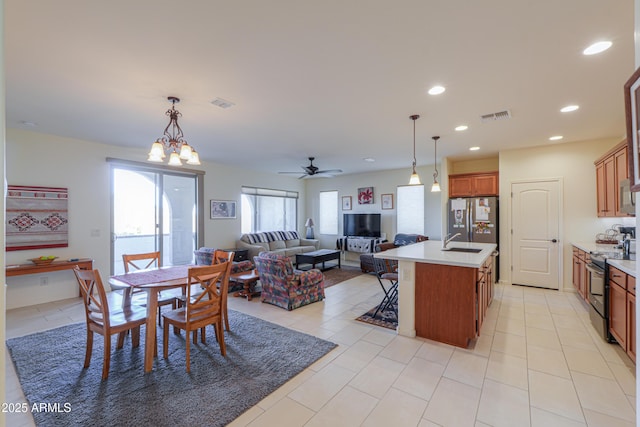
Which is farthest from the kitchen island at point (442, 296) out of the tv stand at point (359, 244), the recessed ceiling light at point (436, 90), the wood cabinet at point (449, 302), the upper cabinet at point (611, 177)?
the tv stand at point (359, 244)

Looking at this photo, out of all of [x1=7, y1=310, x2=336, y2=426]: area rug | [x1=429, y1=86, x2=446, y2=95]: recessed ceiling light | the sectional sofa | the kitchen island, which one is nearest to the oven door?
the kitchen island

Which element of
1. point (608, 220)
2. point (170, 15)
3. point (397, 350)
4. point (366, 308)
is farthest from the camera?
point (608, 220)

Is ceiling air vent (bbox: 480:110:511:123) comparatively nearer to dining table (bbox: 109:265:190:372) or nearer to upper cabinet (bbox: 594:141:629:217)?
upper cabinet (bbox: 594:141:629:217)

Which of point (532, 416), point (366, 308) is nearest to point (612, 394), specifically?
point (532, 416)

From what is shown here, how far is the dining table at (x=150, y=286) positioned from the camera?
246 centimetres

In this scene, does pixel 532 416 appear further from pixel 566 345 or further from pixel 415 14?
pixel 415 14

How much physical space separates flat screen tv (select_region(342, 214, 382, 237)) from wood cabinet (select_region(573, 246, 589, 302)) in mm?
4065

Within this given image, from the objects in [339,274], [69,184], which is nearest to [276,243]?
[339,274]

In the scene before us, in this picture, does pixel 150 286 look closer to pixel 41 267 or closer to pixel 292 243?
pixel 41 267

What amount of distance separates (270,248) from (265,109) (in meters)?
4.70

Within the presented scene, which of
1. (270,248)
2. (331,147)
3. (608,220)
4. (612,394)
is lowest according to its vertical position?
(612,394)

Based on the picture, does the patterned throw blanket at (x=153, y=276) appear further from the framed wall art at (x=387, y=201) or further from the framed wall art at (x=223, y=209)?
the framed wall art at (x=387, y=201)

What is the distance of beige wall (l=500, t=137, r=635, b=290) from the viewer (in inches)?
184

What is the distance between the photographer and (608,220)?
4523 mm
